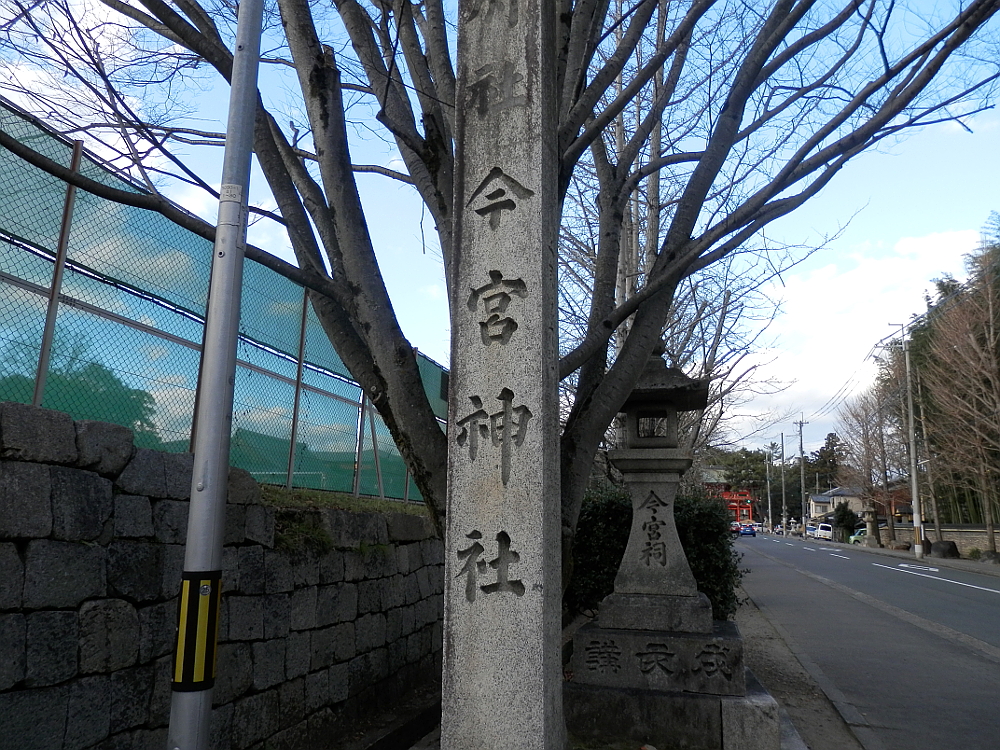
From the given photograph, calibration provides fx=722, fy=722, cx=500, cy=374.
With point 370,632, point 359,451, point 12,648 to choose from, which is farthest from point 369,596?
point 12,648

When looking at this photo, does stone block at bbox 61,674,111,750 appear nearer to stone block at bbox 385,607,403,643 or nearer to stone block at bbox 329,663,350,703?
stone block at bbox 329,663,350,703

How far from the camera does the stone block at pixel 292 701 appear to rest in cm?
506

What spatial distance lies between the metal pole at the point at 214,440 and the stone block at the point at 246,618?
1.69 m

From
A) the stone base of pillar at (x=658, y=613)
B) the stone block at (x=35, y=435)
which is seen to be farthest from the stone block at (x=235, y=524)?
the stone base of pillar at (x=658, y=613)

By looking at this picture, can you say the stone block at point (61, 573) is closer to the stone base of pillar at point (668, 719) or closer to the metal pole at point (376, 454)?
the stone base of pillar at point (668, 719)

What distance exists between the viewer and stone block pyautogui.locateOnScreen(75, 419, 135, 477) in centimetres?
359

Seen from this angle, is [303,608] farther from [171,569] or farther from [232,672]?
[171,569]

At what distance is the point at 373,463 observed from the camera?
26.7 ft

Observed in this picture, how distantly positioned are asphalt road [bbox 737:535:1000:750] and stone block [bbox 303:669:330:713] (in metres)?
4.25

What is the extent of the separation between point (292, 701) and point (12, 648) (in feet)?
7.92

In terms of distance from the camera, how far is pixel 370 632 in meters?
6.40

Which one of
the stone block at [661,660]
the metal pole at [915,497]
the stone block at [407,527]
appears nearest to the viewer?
the stone block at [661,660]

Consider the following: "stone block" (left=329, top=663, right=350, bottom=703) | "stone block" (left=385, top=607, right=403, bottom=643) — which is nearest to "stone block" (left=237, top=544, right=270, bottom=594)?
"stone block" (left=329, top=663, right=350, bottom=703)

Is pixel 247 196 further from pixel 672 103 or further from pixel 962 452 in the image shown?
pixel 962 452
